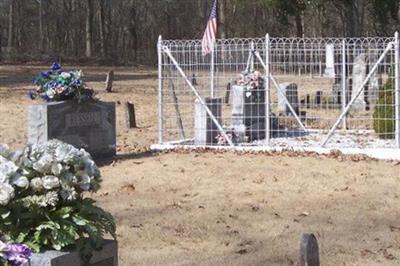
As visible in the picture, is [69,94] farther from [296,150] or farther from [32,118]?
[296,150]

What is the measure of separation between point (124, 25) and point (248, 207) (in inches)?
2051

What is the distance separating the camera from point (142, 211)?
29.7ft

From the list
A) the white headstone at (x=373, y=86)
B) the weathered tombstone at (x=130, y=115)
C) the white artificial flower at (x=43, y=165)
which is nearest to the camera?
the white artificial flower at (x=43, y=165)

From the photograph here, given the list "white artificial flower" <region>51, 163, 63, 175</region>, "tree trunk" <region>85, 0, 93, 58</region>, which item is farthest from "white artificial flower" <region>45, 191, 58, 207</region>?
"tree trunk" <region>85, 0, 93, 58</region>

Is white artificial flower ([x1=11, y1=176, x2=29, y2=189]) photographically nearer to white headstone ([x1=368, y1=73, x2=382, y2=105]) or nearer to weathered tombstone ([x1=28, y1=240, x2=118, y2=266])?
weathered tombstone ([x1=28, y1=240, x2=118, y2=266])

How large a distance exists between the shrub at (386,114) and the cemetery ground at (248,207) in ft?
7.29

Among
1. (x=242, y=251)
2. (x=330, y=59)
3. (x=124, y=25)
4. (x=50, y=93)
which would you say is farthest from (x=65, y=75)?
(x=124, y=25)

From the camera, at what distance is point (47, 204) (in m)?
4.39

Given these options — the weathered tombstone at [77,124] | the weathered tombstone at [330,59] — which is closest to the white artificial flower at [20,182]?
the weathered tombstone at [77,124]

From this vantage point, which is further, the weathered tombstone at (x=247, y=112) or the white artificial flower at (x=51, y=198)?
the weathered tombstone at (x=247, y=112)

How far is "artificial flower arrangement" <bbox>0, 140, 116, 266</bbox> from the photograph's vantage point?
437 cm

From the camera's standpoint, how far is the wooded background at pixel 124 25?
174 feet

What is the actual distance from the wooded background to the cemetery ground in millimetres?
38159

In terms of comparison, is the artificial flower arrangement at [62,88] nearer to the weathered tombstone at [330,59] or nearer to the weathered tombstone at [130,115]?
the weathered tombstone at [130,115]
